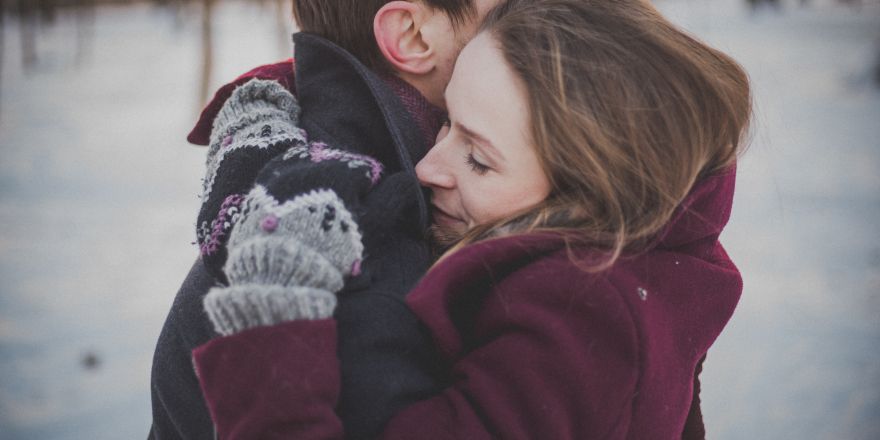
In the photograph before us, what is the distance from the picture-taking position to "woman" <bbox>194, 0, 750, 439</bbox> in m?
0.94

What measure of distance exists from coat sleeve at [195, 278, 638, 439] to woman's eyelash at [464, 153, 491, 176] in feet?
0.93

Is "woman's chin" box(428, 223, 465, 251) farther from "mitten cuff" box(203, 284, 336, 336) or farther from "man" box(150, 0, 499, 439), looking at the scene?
"mitten cuff" box(203, 284, 336, 336)

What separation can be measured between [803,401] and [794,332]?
71cm

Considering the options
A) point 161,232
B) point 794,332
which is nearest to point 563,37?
point 794,332

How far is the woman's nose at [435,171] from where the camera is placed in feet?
3.86

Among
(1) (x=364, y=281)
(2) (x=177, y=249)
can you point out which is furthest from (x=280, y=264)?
(2) (x=177, y=249)

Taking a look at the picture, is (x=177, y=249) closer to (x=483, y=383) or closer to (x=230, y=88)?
(x=230, y=88)

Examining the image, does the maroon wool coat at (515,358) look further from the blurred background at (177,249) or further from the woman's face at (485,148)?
the blurred background at (177,249)

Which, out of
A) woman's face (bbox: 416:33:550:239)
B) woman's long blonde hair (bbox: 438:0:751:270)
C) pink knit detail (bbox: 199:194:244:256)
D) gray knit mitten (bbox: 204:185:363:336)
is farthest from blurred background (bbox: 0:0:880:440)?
pink knit detail (bbox: 199:194:244:256)

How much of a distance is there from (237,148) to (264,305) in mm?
394

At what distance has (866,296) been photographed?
4.35 m

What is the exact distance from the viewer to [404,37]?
1.38 m

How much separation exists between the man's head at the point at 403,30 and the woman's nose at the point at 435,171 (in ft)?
0.86

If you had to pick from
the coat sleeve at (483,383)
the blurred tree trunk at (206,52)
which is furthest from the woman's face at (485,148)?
the blurred tree trunk at (206,52)
